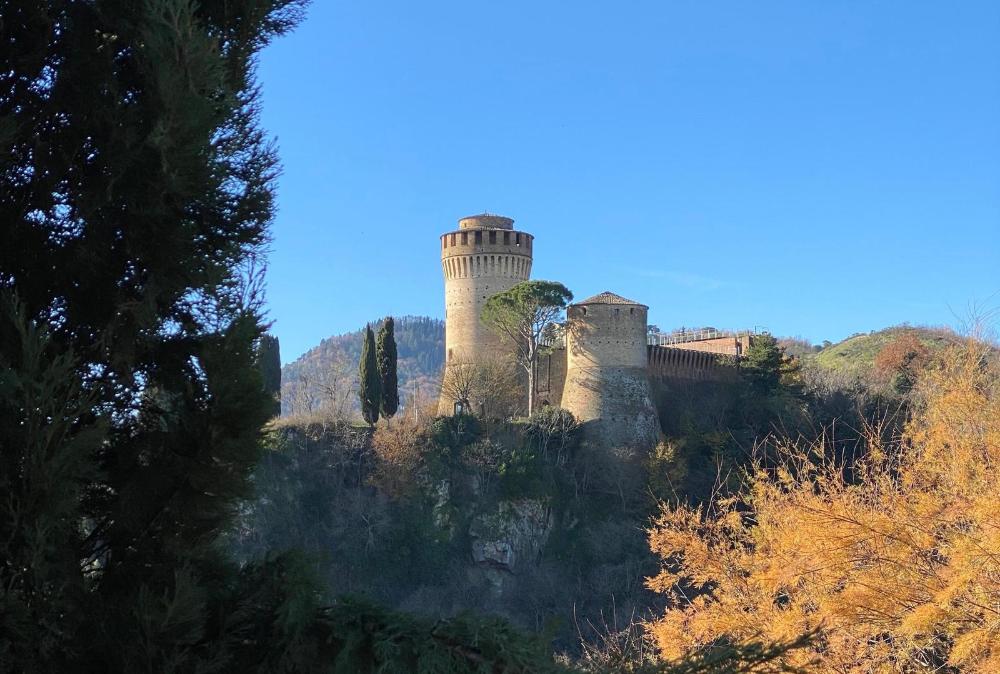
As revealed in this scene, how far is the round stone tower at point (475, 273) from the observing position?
115 ft

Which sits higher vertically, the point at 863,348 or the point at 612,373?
the point at 863,348

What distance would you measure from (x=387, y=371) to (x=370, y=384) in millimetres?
937

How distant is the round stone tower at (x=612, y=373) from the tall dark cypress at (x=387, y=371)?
288 inches

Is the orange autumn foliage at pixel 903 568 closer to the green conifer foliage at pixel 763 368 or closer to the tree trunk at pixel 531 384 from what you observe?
the tree trunk at pixel 531 384

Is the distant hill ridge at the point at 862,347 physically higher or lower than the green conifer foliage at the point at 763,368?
higher

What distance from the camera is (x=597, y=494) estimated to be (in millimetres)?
31250

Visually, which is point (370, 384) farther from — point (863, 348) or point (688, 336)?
point (863, 348)

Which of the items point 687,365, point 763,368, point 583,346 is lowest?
point 763,368

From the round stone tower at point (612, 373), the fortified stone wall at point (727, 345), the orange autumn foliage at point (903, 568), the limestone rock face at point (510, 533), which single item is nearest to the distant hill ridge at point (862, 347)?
the fortified stone wall at point (727, 345)

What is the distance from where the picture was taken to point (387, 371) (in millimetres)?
34469

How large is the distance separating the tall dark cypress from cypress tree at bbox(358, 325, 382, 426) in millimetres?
310

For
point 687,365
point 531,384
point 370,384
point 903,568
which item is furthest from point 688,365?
point 903,568

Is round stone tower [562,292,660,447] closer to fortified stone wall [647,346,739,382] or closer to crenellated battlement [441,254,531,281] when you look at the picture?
fortified stone wall [647,346,739,382]

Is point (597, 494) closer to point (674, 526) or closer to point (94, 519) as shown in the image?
point (674, 526)
